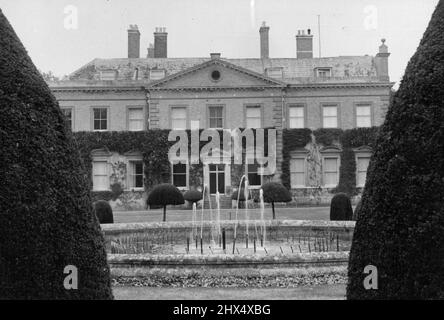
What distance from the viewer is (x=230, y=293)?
769 centimetres

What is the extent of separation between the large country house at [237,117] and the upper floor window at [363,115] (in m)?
0.06

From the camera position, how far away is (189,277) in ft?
27.6

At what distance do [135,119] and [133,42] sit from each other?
7.31 meters

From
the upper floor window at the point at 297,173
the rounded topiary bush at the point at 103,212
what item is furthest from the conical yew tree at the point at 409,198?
the upper floor window at the point at 297,173

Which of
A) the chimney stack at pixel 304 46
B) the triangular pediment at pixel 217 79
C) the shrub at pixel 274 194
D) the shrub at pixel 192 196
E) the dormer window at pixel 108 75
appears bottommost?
the shrub at pixel 192 196

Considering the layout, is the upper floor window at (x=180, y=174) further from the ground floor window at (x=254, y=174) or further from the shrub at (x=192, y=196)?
the ground floor window at (x=254, y=174)

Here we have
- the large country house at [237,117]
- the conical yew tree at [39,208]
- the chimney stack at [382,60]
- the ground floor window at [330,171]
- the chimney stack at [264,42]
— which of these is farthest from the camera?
the chimney stack at [264,42]

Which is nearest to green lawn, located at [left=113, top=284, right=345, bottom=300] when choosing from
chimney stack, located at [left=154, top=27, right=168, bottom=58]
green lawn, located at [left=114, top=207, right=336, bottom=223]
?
green lawn, located at [left=114, top=207, right=336, bottom=223]

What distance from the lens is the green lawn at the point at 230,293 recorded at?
739cm

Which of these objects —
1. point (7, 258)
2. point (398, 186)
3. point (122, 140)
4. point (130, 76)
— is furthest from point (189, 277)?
point (130, 76)

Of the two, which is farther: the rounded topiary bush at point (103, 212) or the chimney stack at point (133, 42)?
the chimney stack at point (133, 42)

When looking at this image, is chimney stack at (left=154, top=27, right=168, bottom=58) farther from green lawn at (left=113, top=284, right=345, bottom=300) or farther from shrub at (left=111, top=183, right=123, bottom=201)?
green lawn at (left=113, top=284, right=345, bottom=300)

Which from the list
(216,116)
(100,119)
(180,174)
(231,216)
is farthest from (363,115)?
(100,119)

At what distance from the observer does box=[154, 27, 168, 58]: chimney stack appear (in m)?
37.5
